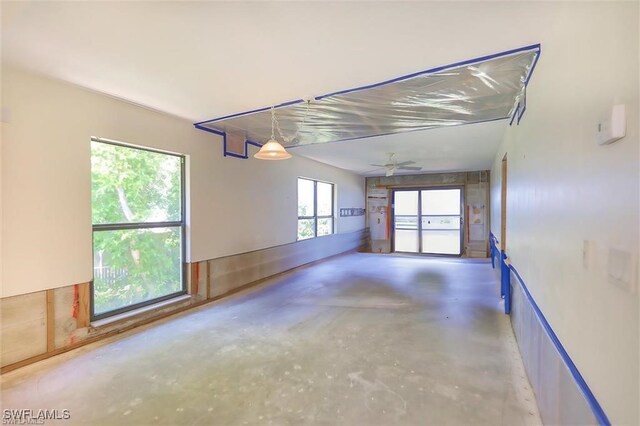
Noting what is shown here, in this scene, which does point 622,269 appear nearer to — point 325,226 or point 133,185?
point 133,185

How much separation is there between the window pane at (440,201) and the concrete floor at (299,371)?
5868 millimetres

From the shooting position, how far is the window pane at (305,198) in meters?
7.02

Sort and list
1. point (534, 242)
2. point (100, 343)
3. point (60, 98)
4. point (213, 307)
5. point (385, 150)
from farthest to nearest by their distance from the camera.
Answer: point (385, 150), point (213, 307), point (100, 343), point (60, 98), point (534, 242)

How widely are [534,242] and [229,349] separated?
9.14 ft

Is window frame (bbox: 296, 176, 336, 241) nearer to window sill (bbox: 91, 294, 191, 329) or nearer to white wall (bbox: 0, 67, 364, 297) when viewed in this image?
white wall (bbox: 0, 67, 364, 297)

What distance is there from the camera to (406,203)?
1016 cm

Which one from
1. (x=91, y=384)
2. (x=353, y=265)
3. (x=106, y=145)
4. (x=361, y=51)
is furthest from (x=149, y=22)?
(x=353, y=265)

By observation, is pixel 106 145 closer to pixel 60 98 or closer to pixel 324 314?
pixel 60 98

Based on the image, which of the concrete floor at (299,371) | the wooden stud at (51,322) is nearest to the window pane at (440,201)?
the concrete floor at (299,371)

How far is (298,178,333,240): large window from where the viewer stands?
7.07 meters

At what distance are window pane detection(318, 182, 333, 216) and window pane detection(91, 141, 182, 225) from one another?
4.27m

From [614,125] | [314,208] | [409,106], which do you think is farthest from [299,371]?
[314,208]

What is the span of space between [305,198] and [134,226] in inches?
164

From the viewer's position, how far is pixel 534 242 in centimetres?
222
